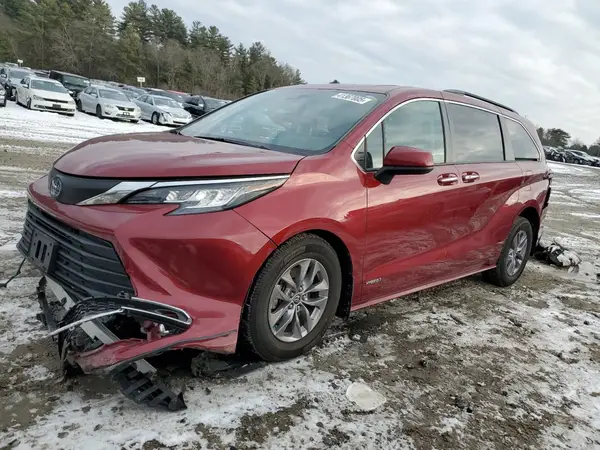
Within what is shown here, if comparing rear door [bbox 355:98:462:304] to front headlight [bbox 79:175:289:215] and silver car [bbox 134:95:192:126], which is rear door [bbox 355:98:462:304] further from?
silver car [bbox 134:95:192:126]

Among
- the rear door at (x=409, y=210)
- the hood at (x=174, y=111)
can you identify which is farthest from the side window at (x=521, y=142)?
the hood at (x=174, y=111)

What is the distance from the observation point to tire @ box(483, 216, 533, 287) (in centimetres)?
492

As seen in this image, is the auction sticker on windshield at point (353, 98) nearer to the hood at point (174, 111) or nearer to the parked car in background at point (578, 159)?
the hood at point (174, 111)

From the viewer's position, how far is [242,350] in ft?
9.66

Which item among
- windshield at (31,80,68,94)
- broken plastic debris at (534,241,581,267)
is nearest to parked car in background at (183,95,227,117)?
windshield at (31,80,68,94)

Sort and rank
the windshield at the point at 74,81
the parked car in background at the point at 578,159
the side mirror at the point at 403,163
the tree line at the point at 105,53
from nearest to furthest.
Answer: the side mirror at the point at 403,163, the windshield at the point at 74,81, the parked car in background at the point at 578,159, the tree line at the point at 105,53

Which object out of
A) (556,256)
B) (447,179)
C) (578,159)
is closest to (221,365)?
(447,179)

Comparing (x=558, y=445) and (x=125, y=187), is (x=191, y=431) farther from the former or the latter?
(x=558, y=445)

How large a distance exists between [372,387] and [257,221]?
3.99 feet

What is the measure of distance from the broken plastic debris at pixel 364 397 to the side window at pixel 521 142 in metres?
3.16

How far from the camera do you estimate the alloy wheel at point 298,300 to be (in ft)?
9.42

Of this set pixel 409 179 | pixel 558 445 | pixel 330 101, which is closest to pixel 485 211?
pixel 409 179

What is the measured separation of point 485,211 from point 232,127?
231cm

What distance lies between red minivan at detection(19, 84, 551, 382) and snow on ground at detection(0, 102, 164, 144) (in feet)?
35.8
